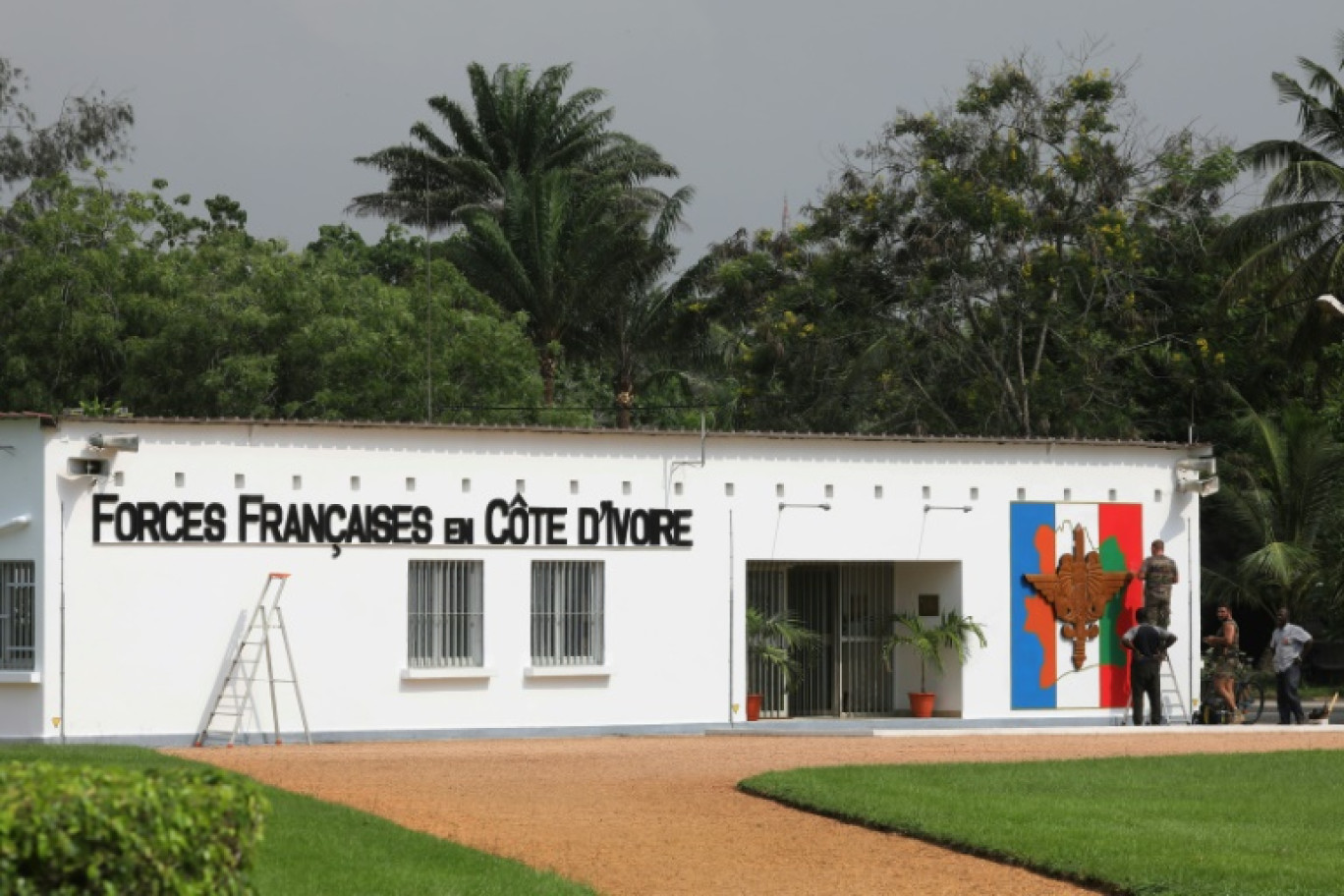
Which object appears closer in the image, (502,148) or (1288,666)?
(1288,666)

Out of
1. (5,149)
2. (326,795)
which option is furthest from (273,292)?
(326,795)

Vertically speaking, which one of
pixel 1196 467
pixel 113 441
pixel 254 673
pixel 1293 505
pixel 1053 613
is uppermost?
pixel 113 441

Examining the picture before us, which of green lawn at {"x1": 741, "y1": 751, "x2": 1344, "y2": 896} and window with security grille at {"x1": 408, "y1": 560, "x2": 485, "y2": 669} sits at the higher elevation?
window with security grille at {"x1": 408, "y1": 560, "x2": 485, "y2": 669}

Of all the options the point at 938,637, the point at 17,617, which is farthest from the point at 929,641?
the point at 17,617

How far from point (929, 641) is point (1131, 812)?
1220 cm

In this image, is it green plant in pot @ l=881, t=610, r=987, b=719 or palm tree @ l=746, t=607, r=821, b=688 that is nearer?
palm tree @ l=746, t=607, r=821, b=688

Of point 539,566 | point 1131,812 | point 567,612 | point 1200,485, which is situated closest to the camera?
point 1131,812

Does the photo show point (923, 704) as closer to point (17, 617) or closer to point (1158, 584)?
point (1158, 584)

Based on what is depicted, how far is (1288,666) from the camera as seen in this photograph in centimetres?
2709

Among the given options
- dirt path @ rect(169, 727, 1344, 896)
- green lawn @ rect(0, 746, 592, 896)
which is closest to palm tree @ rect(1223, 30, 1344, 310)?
dirt path @ rect(169, 727, 1344, 896)

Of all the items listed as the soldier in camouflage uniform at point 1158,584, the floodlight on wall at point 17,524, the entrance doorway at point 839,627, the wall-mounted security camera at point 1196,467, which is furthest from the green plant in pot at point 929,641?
the floodlight on wall at point 17,524

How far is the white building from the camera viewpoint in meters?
23.6

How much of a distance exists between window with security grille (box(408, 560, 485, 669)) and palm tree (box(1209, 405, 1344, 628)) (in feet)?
50.1

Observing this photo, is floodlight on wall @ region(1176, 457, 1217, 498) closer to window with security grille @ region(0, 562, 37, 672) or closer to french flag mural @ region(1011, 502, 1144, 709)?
french flag mural @ region(1011, 502, 1144, 709)
